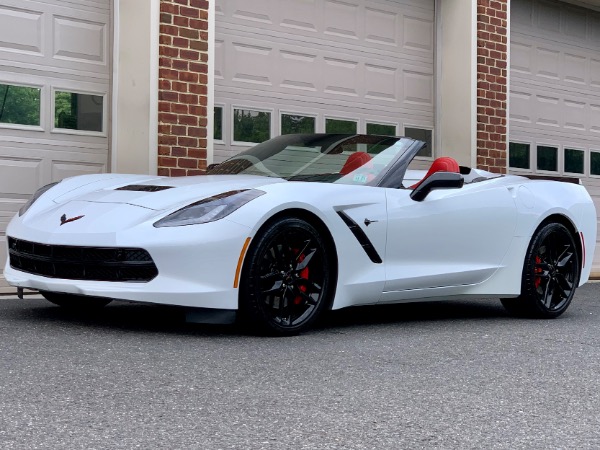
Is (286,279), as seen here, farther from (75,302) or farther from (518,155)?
(518,155)

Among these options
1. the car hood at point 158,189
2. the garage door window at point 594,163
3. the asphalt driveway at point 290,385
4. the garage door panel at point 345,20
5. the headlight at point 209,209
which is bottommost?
the asphalt driveway at point 290,385

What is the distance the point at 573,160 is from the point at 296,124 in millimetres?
5085

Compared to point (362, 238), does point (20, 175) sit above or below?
above

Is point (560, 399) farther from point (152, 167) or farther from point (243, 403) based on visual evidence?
point (152, 167)

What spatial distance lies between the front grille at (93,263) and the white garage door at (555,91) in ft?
27.9

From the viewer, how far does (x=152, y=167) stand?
9281mm

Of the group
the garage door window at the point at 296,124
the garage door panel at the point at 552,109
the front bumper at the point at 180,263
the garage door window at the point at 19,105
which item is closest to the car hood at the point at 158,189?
the front bumper at the point at 180,263

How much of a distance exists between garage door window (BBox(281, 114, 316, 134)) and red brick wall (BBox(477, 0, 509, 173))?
2.23 metres

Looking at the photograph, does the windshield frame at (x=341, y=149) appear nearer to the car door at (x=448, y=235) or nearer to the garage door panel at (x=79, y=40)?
the car door at (x=448, y=235)

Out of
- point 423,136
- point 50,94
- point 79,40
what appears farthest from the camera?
point 423,136

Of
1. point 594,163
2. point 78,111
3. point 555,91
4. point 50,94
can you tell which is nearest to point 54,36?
point 50,94

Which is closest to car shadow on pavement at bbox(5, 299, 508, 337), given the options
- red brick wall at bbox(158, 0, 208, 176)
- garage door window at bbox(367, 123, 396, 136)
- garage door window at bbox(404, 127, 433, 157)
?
red brick wall at bbox(158, 0, 208, 176)

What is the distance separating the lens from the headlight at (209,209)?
554 cm

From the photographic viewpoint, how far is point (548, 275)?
7.49 meters
